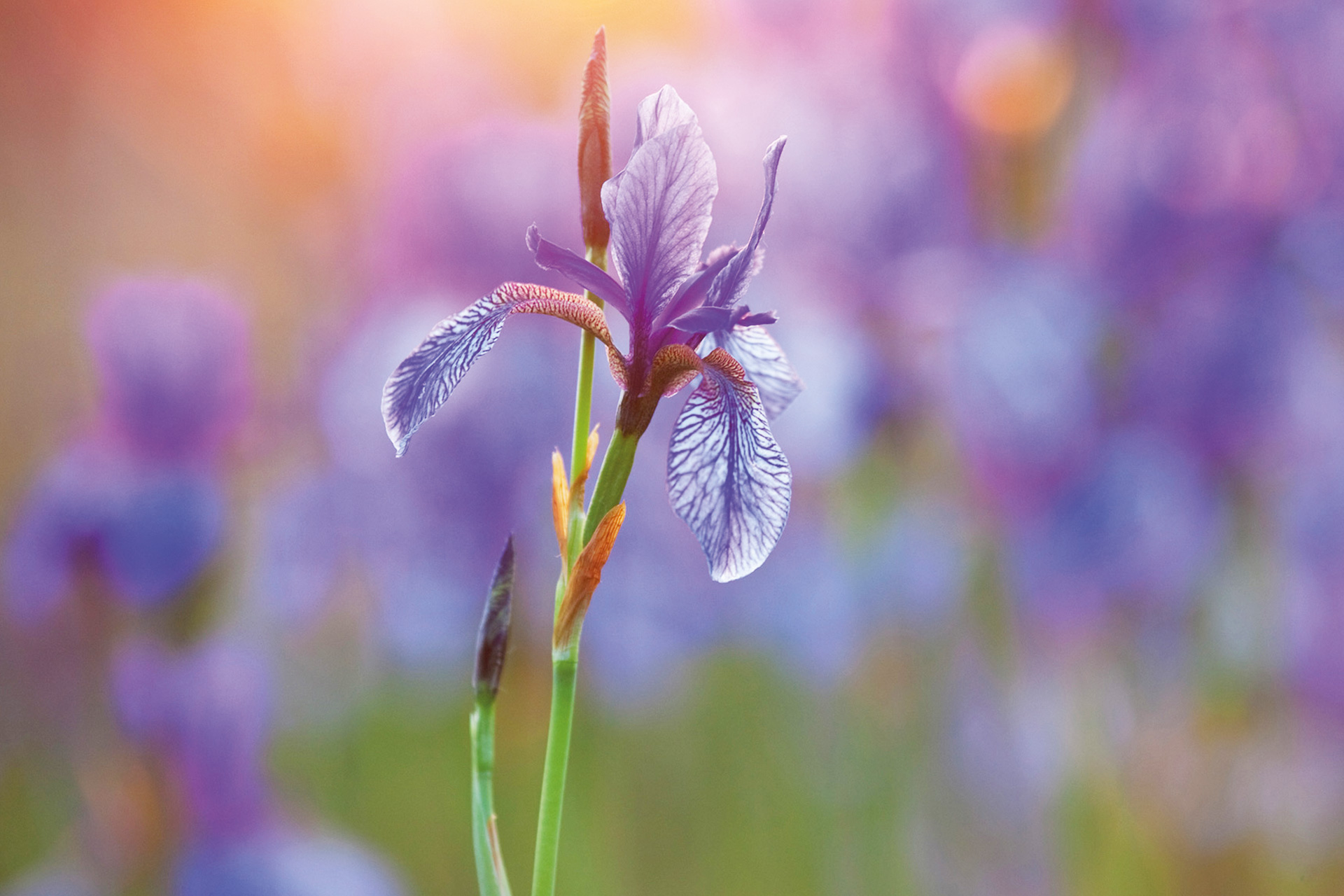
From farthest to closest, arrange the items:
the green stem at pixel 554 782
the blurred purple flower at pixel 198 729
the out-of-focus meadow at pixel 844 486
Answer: the out-of-focus meadow at pixel 844 486, the blurred purple flower at pixel 198 729, the green stem at pixel 554 782

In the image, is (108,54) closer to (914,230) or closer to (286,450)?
(286,450)

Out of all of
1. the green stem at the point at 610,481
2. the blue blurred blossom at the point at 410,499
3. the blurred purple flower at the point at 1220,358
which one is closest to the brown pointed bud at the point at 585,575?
the green stem at the point at 610,481

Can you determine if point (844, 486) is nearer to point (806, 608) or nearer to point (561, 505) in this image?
point (806, 608)

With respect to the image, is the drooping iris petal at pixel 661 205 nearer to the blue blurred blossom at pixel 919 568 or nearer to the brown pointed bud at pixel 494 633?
the brown pointed bud at pixel 494 633

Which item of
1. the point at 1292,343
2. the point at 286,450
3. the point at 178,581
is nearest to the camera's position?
the point at 178,581

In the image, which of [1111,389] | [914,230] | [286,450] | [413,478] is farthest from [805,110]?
[286,450]
